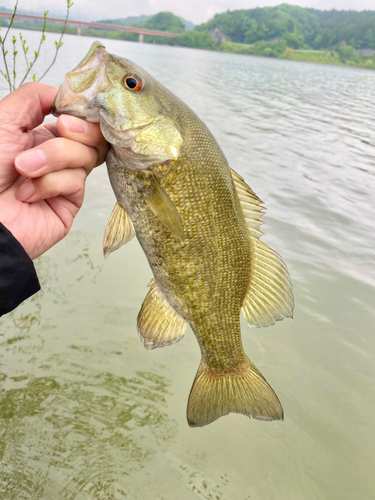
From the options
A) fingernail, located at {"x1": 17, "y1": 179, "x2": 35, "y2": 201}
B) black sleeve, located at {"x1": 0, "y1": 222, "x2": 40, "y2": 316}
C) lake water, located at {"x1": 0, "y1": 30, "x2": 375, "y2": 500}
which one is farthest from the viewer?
lake water, located at {"x1": 0, "y1": 30, "x2": 375, "y2": 500}

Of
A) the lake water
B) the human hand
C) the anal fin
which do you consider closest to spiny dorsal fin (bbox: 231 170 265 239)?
the anal fin

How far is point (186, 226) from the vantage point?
197 cm

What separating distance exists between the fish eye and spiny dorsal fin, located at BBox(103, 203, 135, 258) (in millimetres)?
621

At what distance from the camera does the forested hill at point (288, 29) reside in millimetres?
102062

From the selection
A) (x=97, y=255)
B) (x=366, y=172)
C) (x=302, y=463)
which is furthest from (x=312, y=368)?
(x=366, y=172)

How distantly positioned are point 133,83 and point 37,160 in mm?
564

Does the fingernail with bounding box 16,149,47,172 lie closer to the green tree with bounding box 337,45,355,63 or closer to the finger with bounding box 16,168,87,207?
the finger with bounding box 16,168,87,207

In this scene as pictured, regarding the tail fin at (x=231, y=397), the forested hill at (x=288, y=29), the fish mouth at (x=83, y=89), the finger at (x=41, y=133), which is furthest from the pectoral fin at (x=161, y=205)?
the forested hill at (x=288, y=29)

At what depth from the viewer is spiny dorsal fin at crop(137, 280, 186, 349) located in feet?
7.59

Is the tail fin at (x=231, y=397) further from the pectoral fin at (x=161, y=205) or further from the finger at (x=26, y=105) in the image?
the finger at (x=26, y=105)

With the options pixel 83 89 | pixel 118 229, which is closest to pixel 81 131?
pixel 83 89

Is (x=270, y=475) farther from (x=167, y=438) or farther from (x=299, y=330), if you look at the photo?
(x=299, y=330)

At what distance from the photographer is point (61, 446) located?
3012 mm

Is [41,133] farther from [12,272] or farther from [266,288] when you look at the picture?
[266,288]
